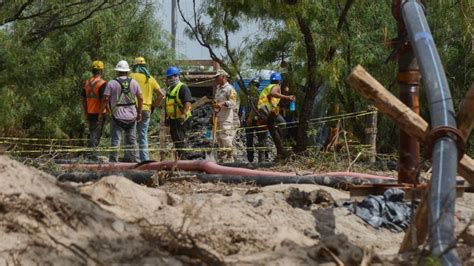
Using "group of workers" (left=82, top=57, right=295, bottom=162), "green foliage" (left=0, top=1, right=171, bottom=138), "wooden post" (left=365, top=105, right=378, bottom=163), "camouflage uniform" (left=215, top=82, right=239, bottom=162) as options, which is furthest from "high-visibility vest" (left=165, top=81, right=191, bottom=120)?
"green foliage" (left=0, top=1, right=171, bottom=138)

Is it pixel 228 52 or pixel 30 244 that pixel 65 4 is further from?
pixel 30 244

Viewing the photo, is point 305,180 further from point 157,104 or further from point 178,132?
point 157,104

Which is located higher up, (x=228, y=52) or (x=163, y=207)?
(x=228, y=52)

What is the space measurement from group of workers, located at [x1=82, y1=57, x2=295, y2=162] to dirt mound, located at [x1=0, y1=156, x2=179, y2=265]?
7092 millimetres

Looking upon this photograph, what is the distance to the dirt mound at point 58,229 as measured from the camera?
4336 mm

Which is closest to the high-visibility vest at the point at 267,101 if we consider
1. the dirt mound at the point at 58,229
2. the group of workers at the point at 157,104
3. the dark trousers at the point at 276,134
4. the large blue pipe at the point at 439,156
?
the group of workers at the point at 157,104

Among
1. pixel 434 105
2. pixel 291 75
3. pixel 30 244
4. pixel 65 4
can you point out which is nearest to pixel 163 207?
pixel 30 244

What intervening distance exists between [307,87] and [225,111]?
92.5 inches

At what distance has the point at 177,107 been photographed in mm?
13320

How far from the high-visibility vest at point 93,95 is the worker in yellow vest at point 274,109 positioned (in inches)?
103

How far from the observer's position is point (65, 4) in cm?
1630

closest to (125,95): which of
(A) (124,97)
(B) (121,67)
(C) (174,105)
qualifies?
(A) (124,97)

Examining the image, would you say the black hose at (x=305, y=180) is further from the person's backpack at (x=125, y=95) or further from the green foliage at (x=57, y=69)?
the green foliage at (x=57, y=69)

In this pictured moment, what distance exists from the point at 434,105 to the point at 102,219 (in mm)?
2070
